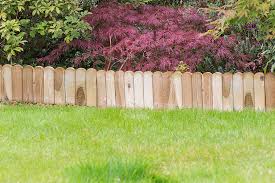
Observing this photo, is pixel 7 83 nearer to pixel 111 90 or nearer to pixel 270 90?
pixel 111 90

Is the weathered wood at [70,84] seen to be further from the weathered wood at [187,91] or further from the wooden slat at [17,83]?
the weathered wood at [187,91]

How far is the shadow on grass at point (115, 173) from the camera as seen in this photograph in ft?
15.4

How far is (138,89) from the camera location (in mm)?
8578

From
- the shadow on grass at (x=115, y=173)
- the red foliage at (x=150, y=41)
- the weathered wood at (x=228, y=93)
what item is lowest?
the shadow on grass at (x=115, y=173)

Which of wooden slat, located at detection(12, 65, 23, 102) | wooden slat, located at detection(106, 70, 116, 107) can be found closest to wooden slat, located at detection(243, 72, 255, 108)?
wooden slat, located at detection(106, 70, 116, 107)

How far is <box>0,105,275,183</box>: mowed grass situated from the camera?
491cm

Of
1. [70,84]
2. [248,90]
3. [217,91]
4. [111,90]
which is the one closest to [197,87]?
[217,91]

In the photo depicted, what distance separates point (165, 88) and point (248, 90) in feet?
3.67

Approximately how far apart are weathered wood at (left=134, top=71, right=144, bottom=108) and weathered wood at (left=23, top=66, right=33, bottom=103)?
5.13 ft

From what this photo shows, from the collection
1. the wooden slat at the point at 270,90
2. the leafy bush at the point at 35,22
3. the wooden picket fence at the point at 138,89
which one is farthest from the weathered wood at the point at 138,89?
the wooden slat at the point at 270,90

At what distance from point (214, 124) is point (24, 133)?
2.09m

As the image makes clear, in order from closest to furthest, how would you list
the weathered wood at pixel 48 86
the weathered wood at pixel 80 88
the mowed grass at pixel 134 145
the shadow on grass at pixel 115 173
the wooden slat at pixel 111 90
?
the shadow on grass at pixel 115 173, the mowed grass at pixel 134 145, the wooden slat at pixel 111 90, the weathered wood at pixel 80 88, the weathered wood at pixel 48 86

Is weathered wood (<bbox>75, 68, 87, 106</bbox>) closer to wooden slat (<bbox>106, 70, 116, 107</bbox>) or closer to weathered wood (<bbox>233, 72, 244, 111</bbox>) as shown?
wooden slat (<bbox>106, 70, 116, 107</bbox>)

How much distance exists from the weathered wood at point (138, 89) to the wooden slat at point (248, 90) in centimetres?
140
